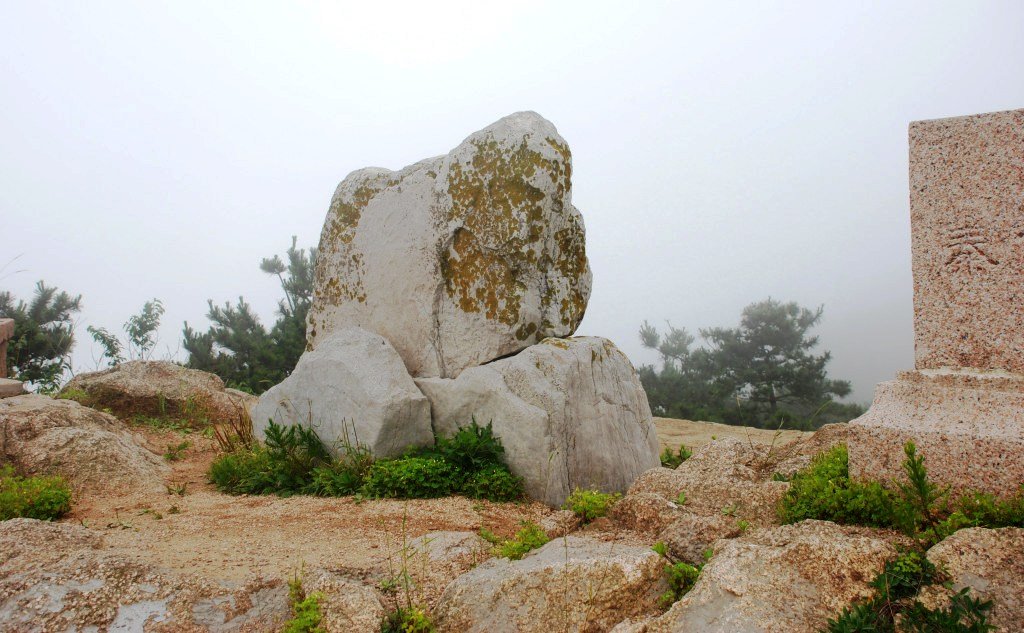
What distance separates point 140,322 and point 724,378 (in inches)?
624

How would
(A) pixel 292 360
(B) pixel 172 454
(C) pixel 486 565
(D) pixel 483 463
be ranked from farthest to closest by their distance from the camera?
(A) pixel 292 360, (B) pixel 172 454, (D) pixel 483 463, (C) pixel 486 565

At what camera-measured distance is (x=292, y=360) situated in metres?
17.2

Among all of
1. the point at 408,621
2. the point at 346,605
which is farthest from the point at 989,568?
the point at 346,605

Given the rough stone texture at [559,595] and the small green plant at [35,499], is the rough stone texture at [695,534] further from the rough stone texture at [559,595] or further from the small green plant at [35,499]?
the small green plant at [35,499]

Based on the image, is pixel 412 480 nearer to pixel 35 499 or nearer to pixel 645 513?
pixel 645 513

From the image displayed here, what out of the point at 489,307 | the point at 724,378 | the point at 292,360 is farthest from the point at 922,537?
the point at 724,378

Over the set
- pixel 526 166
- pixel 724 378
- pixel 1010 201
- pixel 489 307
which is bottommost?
pixel 724 378

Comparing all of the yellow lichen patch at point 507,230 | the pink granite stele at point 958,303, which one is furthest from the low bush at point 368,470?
the pink granite stele at point 958,303

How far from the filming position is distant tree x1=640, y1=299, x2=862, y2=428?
19.5m

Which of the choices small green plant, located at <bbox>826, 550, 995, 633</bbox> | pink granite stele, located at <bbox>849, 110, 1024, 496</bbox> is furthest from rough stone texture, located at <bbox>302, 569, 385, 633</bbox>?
pink granite stele, located at <bbox>849, 110, 1024, 496</bbox>

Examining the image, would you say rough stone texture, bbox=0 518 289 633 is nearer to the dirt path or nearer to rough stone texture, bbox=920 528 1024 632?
the dirt path

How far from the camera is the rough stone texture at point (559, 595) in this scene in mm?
3611

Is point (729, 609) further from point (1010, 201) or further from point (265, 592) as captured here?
point (1010, 201)

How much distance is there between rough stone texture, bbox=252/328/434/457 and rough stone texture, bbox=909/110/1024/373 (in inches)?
183
